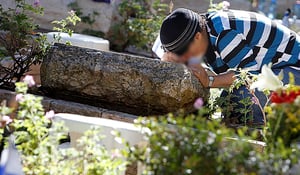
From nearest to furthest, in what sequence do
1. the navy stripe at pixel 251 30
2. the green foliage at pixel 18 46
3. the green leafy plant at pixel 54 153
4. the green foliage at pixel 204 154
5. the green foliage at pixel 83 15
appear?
1. the green foliage at pixel 204 154
2. the green leafy plant at pixel 54 153
3. the navy stripe at pixel 251 30
4. the green foliage at pixel 18 46
5. the green foliage at pixel 83 15

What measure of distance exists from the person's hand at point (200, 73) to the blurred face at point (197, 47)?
2.5 inches

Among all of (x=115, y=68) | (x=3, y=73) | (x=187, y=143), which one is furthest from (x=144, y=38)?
(x=187, y=143)

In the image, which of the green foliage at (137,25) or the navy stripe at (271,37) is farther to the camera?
the green foliage at (137,25)

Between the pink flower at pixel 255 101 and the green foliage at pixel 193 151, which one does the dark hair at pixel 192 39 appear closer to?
the pink flower at pixel 255 101

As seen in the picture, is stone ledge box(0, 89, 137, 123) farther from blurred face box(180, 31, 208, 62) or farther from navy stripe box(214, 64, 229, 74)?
navy stripe box(214, 64, 229, 74)

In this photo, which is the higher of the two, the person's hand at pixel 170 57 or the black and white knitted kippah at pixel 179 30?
the black and white knitted kippah at pixel 179 30

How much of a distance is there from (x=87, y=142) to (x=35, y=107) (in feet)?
0.91

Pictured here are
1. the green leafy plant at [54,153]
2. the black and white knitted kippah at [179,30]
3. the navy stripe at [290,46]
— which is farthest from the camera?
the navy stripe at [290,46]

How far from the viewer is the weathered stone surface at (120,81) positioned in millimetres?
3311

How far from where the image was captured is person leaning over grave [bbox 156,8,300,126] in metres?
3.36

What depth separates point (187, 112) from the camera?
11.1ft

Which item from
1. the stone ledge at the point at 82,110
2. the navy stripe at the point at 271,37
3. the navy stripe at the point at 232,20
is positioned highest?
the navy stripe at the point at 232,20

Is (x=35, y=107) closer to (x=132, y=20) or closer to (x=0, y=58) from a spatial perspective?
(x=0, y=58)

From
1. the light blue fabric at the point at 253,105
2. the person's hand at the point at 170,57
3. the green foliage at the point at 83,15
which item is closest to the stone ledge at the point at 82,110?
the person's hand at the point at 170,57
